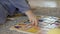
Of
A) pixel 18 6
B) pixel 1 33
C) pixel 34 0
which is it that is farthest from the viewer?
pixel 34 0

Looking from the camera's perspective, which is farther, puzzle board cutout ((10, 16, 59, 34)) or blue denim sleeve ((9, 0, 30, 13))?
blue denim sleeve ((9, 0, 30, 13))

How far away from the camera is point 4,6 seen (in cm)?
105

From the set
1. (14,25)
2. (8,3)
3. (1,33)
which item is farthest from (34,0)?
→ (1,33)

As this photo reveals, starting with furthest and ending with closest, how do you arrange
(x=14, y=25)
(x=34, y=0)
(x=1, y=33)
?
(x=34, y=0), (x=14, y=25), (x=1, y=33)

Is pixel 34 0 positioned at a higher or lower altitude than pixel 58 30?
higher

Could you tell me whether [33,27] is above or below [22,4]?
below

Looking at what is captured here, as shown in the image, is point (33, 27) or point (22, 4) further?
point (22, 4)

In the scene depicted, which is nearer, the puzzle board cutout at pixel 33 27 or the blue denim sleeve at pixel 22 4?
the puzzle board cutout at pixel 33 27

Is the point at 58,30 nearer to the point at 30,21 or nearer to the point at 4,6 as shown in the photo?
the point at 30,21

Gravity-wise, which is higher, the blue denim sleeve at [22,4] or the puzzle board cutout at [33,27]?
the blue denim sleeve at [22,4]

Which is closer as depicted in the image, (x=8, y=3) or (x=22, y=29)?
(x=22, y=29)

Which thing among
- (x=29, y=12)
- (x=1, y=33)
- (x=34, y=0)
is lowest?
(x=1, y=33)

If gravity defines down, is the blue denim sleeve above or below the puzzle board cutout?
above

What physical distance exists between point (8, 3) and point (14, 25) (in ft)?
0.70
